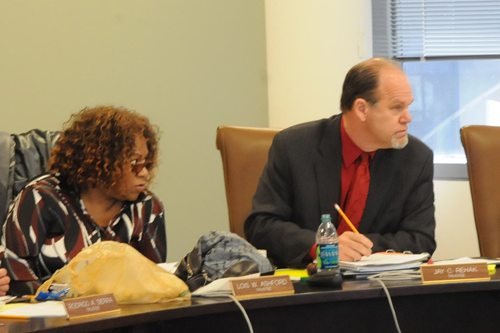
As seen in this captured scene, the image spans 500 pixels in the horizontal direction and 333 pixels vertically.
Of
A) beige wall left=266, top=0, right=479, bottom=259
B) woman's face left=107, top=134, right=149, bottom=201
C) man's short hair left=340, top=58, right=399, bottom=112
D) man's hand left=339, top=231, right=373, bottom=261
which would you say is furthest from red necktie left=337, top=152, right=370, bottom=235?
beige wall left=266, top=0, right=479, bottom=259

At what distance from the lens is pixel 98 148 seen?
225 cm

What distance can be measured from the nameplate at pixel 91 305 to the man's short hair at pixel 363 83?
128cm

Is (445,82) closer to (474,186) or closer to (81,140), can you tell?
(474,186)

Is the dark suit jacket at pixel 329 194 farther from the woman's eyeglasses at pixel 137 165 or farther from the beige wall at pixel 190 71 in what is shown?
the beige wall at pixel 190 71

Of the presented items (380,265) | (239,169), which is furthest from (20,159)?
(380,265)

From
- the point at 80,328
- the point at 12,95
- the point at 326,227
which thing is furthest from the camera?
the point at 12,95

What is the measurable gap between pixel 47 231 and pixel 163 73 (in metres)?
1.70

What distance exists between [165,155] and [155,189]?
0.19m

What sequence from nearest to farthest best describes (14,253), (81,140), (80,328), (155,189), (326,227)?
1. (80,328)
2. (326,227)
3. (14,253)
4. (81,140)
5. (155,189)

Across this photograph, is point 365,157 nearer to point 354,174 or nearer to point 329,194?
point 354,174

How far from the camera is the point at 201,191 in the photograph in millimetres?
3973

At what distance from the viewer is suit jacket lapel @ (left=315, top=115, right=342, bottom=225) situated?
2434 mm

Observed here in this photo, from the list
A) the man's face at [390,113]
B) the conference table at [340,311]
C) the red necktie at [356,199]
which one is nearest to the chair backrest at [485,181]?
the man's face at [390,113]

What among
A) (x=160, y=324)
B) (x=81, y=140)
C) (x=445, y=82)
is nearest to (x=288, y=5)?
(x=445, y=82)
